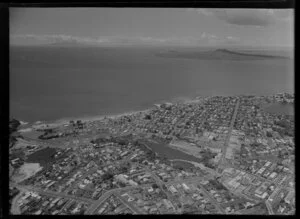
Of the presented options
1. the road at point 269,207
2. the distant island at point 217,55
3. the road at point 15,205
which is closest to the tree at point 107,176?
the road at point 15,205

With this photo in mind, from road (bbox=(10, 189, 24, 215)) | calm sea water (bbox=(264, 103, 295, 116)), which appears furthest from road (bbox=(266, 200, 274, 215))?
road (bbox=(10, 189, 24, 215))

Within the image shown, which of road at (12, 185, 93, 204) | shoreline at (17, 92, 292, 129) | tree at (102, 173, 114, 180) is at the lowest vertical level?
road at (12, 185, 93, 204)

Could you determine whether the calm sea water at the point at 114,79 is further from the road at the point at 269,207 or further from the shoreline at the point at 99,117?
the road at the point at 269,207

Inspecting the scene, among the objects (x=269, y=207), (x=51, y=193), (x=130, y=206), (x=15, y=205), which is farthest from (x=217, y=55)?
(x=15, y=205)

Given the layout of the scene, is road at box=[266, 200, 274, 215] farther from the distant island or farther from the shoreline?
the distant island

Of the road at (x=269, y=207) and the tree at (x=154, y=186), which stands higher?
the tree at (x=154, y=186)

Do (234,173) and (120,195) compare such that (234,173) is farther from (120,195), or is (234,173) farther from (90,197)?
(90,197)
